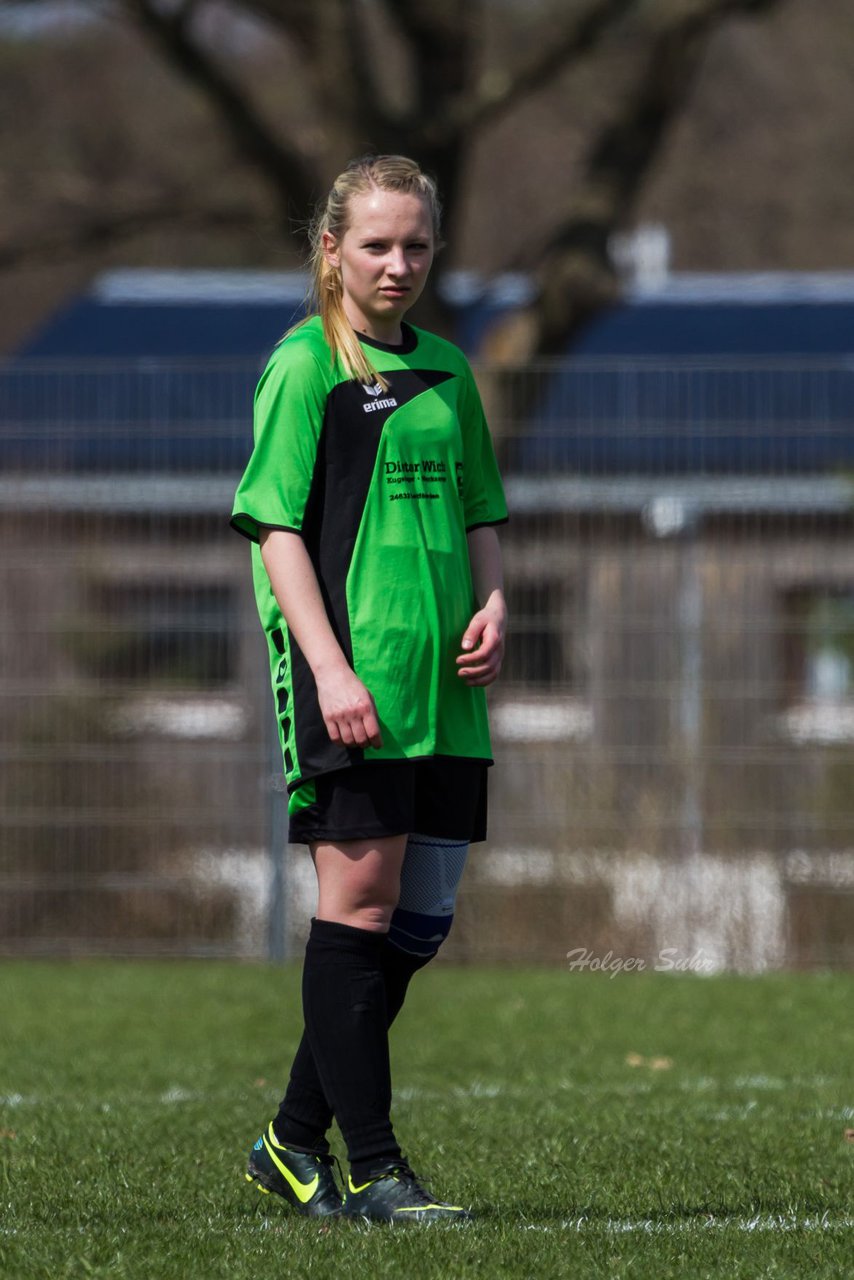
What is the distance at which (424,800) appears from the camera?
12.3 ft

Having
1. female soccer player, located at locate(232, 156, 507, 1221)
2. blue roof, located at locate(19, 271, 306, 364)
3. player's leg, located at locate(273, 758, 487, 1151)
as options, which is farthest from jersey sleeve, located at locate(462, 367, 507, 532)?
blue roof, located at locate(19, 271, 306, 364)

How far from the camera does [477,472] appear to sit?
398cm

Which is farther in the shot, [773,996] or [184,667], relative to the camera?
[184,667]

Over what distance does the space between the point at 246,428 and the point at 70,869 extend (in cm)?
237

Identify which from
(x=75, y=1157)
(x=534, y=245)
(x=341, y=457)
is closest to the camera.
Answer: (x=341, y=457)

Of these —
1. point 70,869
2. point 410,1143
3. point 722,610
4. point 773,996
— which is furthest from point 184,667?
point 410,1143

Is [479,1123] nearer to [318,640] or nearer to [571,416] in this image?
[318,640]

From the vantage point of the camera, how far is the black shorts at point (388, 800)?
3637mm

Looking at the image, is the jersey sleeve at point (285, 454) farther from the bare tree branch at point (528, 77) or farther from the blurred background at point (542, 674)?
the bare tree branch at point (528, 77)

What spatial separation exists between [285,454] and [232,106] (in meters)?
10.5

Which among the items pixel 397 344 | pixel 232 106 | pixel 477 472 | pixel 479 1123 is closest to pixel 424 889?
pixel 477 472

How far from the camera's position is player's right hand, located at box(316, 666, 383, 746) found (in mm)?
3559

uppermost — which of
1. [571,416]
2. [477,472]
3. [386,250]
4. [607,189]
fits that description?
[607,189]

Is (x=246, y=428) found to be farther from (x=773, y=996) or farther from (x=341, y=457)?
(x=341, y=457)
